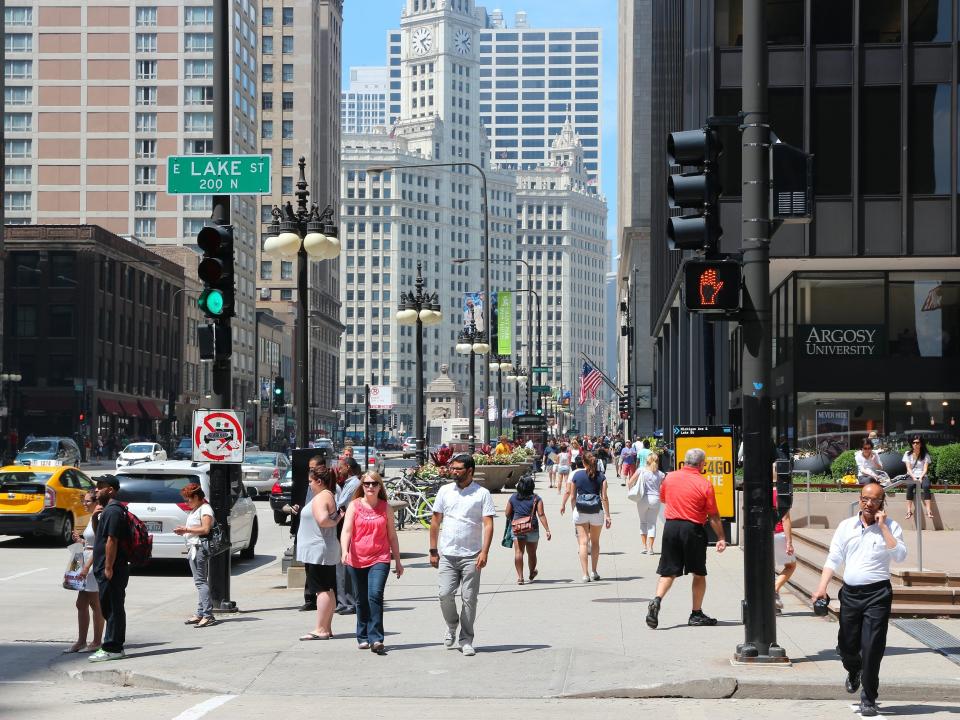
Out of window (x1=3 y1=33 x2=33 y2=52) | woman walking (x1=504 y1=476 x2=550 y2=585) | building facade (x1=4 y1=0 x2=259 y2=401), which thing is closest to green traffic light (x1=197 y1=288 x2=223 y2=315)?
woman walking (x1=504 y1=476 x2=550 y2=585)

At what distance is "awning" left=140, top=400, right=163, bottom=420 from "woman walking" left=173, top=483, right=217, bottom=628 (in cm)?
9068

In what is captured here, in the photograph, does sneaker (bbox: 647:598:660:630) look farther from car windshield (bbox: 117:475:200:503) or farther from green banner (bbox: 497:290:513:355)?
green banner (bbox: 497:290:513:355)

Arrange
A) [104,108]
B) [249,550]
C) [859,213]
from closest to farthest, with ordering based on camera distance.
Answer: [249,550], [859,213], [104,108]

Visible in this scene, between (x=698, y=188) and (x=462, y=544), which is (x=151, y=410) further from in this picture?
(x=698, y=188)

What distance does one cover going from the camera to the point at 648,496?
76.3 feet


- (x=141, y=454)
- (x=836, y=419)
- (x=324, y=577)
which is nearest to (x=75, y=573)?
(x=324, y=577)

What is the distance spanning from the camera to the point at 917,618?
15.1m

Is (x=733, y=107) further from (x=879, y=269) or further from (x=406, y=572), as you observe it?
(x=406, y=572)

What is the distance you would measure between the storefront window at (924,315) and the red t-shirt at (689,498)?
25499 millimetres

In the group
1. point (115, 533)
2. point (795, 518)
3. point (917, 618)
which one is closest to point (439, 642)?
point (115, 533)

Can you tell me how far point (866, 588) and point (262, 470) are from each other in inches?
1281

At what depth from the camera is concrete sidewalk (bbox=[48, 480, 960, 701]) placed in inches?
441

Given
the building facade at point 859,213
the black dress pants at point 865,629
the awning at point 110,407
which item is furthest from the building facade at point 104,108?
the black dress pants at point 865,629

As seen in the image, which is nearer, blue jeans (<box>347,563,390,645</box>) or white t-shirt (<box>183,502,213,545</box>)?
blue jeans (<box>347,563,390,645</box>)
